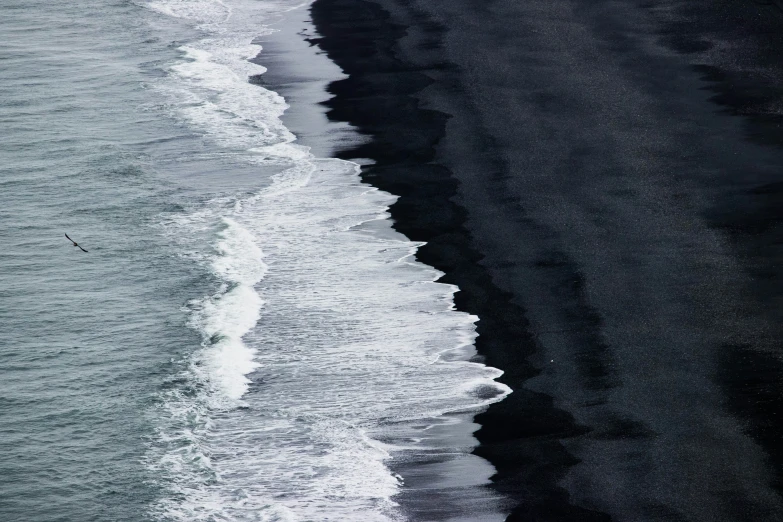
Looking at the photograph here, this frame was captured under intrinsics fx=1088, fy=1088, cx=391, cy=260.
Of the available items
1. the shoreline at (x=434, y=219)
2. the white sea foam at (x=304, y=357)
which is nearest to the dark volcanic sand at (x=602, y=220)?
the shoreline at (x=434, y=219)

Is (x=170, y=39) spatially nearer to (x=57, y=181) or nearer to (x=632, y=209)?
(x=57, y=181)

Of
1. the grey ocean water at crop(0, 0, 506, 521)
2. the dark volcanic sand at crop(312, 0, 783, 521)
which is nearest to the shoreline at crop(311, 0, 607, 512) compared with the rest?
the dark volcanic sand at crop(312, 0, 783, 521)

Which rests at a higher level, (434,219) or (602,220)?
(602,220)

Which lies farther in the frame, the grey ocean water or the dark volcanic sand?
the grey ocean water

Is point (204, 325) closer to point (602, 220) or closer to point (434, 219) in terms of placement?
point (434, 219)

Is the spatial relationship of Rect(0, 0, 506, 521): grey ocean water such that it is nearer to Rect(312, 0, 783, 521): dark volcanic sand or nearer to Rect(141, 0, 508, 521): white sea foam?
Rect(141, 0, 508, 521): white sea foam

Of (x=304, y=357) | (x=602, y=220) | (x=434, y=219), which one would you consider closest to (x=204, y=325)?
(x=304, y=357)
